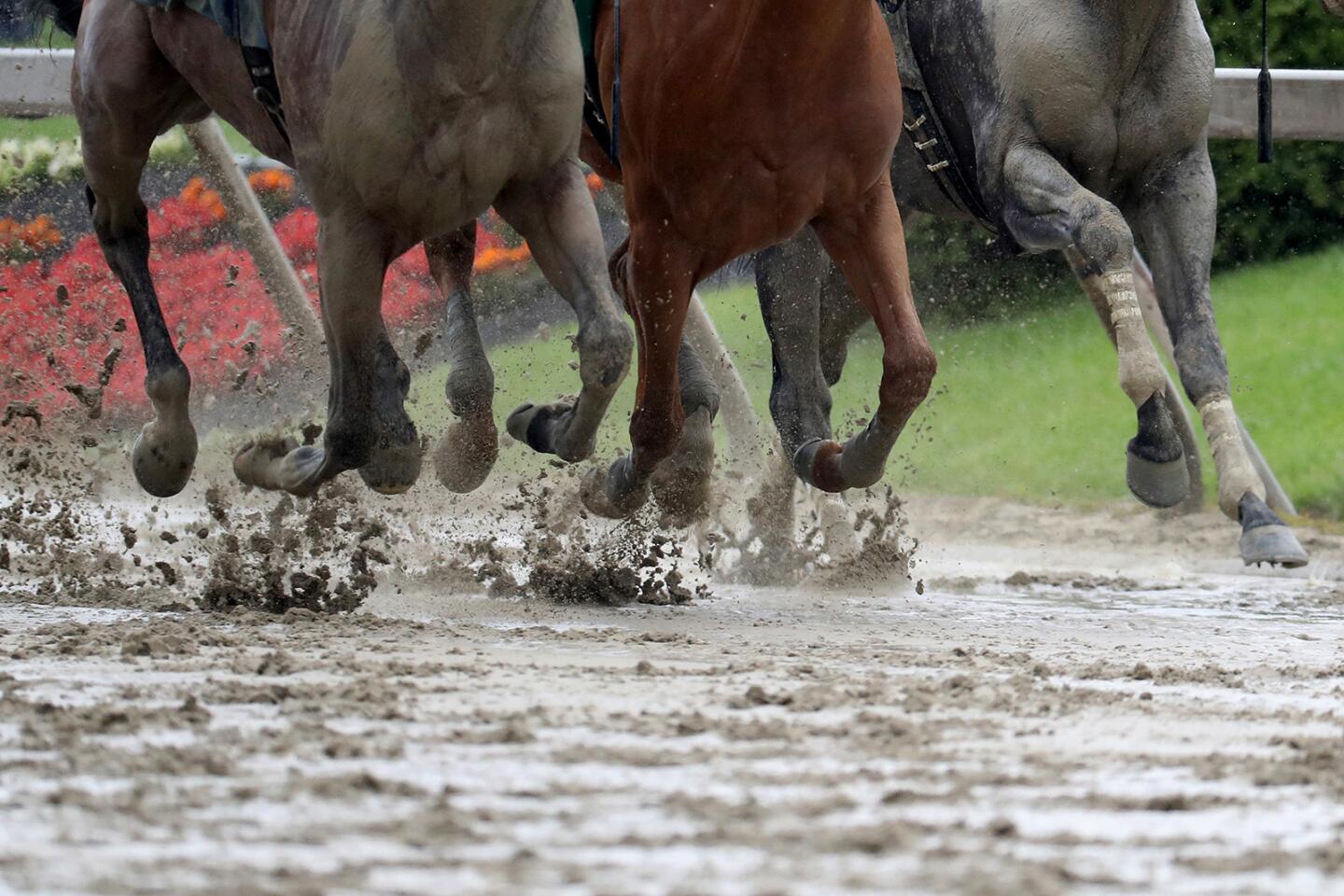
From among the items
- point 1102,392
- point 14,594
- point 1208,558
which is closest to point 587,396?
point 14,594

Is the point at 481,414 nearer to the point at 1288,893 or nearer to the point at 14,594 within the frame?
the point at 14,594

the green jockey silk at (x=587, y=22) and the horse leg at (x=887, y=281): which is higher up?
the green jockey silk at (x=587, y=22)

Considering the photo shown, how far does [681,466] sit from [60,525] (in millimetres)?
1752

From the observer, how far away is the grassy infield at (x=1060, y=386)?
1023 centimetres

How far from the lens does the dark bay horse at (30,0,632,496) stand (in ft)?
13.4

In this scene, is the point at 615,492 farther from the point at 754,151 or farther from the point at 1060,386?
the point at 1060,386

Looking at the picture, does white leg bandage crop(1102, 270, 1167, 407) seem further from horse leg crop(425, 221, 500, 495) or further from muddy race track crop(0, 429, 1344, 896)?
horse leg crop(425, 221, 500, 495)

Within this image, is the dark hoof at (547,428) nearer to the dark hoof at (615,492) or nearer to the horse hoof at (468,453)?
the horse hoof at (468,453)

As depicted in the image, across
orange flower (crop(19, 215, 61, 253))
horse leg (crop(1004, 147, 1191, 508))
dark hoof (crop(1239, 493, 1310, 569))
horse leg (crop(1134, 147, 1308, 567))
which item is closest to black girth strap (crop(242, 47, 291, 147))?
horse leg (crop(1004, 147, 1191, 508))

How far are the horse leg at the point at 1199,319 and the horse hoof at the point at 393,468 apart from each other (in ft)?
6.60

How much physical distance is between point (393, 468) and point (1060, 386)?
293 inches

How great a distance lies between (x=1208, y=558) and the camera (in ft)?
26.0

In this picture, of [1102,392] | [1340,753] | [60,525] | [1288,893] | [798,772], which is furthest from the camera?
[1102,392]

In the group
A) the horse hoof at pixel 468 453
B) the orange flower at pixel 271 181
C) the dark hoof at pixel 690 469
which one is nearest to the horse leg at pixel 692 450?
the dark hoof at pixel 690 469
